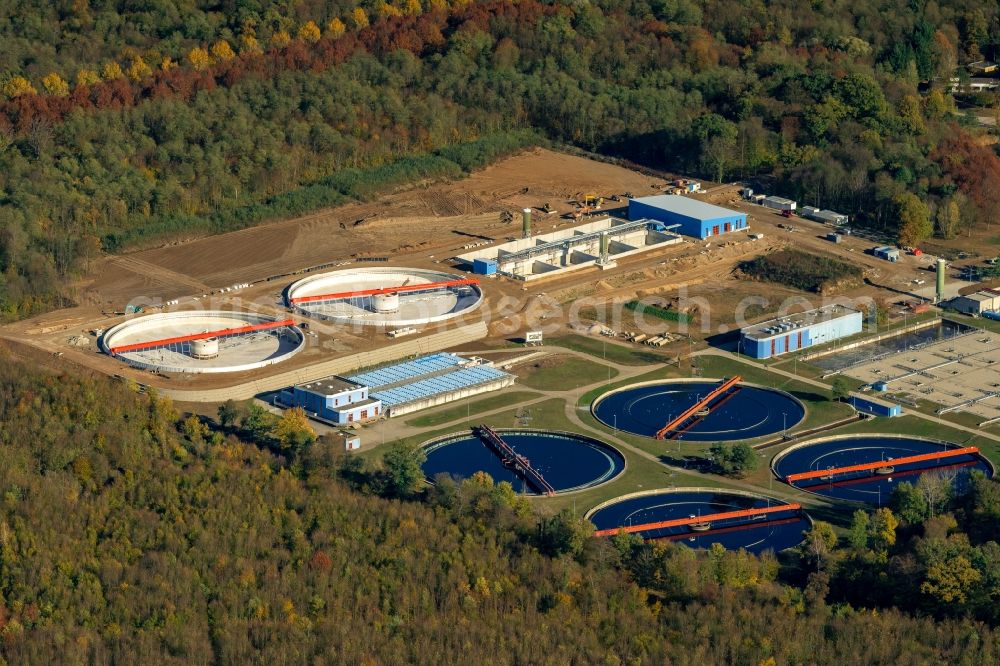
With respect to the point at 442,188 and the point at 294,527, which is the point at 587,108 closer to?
the point at 442,188

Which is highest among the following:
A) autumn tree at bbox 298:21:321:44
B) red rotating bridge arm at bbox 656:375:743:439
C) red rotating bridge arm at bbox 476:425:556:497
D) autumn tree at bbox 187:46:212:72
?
autumn tree at bbox 298:21:321:44

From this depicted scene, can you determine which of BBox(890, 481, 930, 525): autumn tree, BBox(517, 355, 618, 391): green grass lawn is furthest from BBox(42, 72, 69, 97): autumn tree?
BBox(890, 481, 930, 525): autumn tree

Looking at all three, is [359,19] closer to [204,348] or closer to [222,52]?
[222,52]

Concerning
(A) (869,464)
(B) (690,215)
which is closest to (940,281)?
(B) (690,215)

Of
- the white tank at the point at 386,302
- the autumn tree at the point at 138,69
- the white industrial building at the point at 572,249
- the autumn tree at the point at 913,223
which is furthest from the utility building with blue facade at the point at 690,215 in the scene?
the autumn tree at the point at 138,69

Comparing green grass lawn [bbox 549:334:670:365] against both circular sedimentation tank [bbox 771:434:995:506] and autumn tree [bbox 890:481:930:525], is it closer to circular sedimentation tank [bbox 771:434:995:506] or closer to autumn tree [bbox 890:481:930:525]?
circular sedimentation tank [bbox 771:434:995:506]

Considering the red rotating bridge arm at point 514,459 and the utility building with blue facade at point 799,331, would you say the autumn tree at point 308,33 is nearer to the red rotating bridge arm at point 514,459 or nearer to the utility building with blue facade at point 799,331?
the utility building with blue facade at point 799,331

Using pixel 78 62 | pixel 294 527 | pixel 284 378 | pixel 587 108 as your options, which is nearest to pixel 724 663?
pixel 294 527
